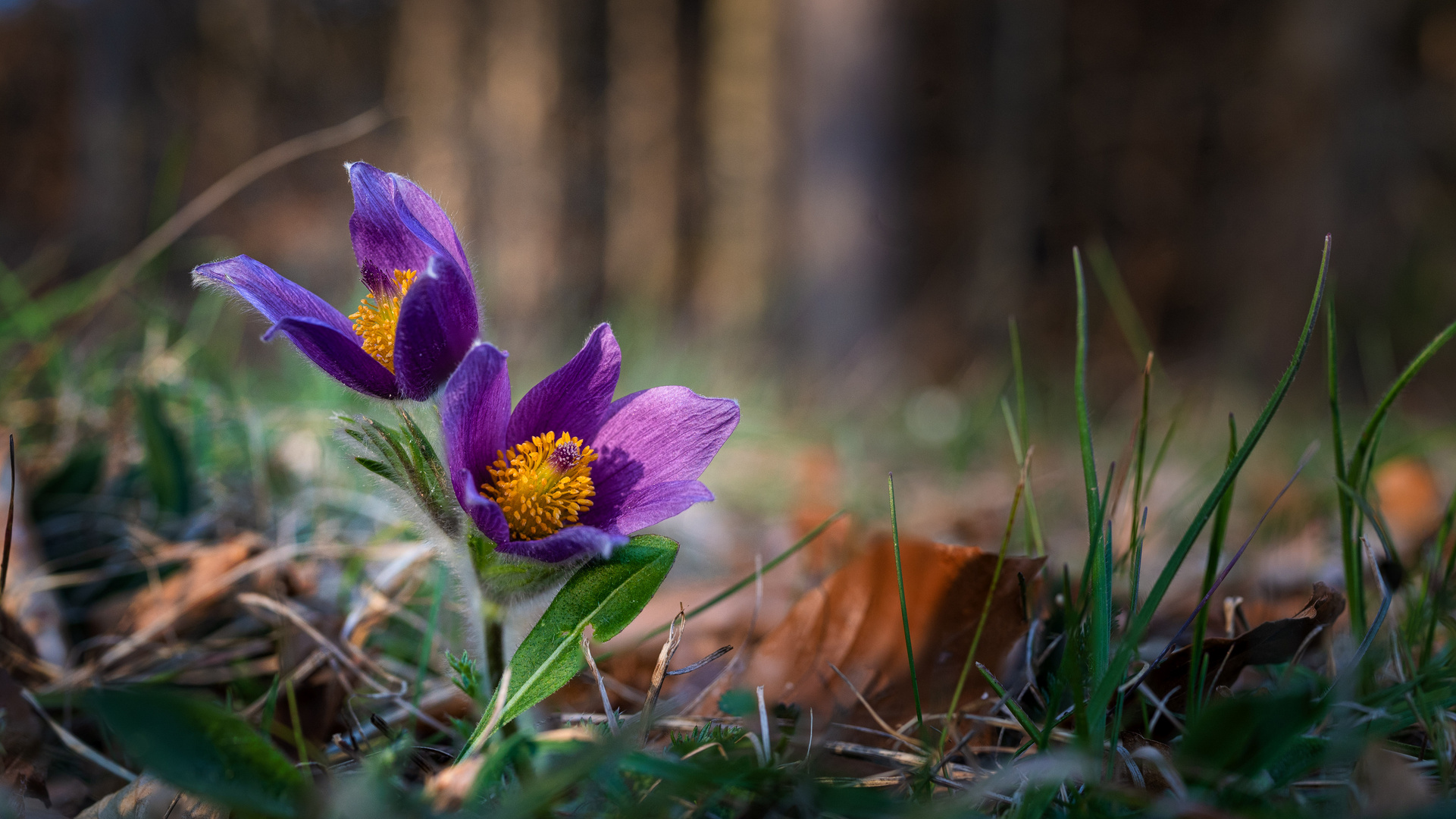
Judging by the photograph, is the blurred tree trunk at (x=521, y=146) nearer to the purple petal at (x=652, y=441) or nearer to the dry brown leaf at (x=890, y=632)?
the dry brown leaf at (x=890, y=632)

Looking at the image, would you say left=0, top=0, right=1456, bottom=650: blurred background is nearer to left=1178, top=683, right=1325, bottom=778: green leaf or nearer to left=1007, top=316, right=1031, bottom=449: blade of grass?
left=1007, top=316, right=1031, bottom=449: blade of grass

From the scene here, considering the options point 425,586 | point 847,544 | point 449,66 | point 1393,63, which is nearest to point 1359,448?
point 847,544

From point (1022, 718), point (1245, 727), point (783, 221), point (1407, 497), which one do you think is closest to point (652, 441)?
point (1022, 718)

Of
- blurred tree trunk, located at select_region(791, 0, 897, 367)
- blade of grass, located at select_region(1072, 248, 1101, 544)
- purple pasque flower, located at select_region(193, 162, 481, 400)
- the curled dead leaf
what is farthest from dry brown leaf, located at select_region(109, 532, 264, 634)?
blurred tree trunk, located at select_region(791, 0, 897, 367)

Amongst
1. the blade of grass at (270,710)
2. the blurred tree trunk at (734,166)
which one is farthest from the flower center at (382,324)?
the blurred tree trunk at (734,166)

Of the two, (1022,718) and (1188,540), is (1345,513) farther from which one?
(1022,718)

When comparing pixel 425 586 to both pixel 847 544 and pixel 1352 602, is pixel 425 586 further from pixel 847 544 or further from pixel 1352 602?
pixel 1352 602
